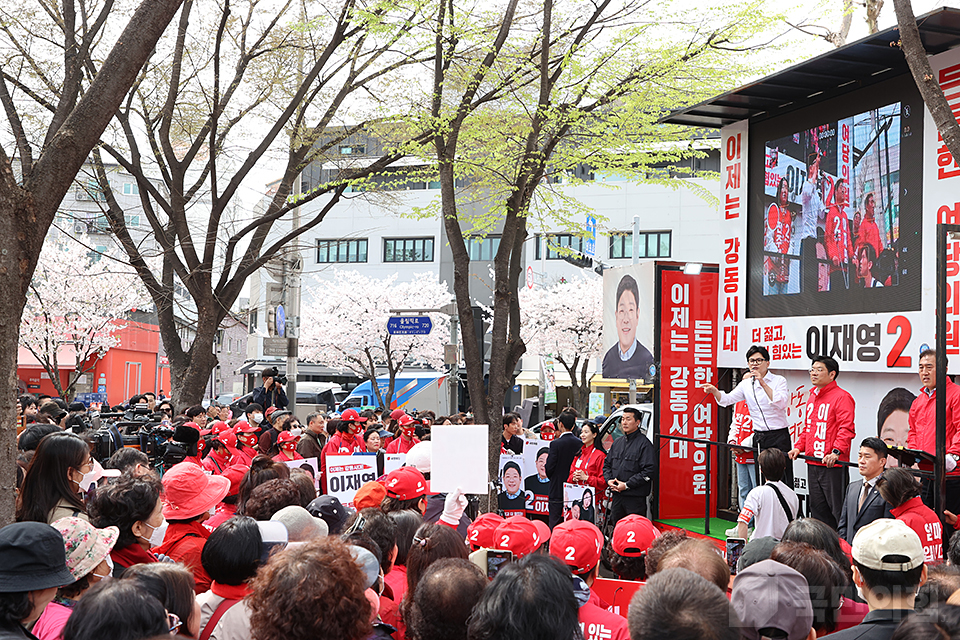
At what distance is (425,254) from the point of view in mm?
52000

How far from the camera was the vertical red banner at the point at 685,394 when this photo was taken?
39.8 ft

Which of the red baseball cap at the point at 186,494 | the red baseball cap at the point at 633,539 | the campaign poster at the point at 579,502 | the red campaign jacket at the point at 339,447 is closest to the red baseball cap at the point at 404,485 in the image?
the red baseball cap at the point at 186,494

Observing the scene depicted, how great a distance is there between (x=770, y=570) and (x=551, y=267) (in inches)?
1802

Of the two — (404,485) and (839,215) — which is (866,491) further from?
(839,215)

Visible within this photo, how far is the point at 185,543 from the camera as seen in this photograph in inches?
193

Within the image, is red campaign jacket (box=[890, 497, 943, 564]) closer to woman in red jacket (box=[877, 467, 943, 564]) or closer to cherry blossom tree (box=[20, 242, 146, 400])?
woman in red jacket (box=[877, 467, 943, 564])

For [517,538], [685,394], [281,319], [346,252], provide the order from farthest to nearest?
[346,252] → [281,319] → [685,394] → [517,538]

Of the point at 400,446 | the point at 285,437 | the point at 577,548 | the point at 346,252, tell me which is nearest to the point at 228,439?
the point at 285,437

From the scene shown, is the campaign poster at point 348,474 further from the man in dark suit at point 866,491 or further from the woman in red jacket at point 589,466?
the man in dark suit at point 866,491

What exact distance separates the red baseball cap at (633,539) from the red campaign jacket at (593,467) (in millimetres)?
5937

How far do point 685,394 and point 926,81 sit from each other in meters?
6.79

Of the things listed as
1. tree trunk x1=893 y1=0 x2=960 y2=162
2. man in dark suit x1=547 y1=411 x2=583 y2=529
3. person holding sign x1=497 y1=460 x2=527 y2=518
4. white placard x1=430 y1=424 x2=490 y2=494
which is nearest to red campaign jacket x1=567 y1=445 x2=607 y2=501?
man in dark suit x1=547 y1=411 x2=583 y2=529

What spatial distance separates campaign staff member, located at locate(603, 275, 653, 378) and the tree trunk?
714 centimetres

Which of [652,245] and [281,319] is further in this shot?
[652,245]
